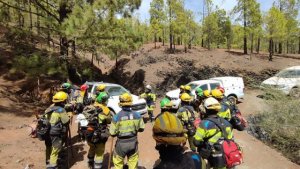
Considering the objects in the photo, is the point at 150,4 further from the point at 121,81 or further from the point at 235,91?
the point at 235,91

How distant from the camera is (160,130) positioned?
255cm

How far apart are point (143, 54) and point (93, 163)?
2209 centimetres

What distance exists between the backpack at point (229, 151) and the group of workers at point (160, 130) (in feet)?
0.06

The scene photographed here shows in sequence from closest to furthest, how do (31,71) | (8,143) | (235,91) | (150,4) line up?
(8,143) < (31,71) < (235,91) < (150,4)

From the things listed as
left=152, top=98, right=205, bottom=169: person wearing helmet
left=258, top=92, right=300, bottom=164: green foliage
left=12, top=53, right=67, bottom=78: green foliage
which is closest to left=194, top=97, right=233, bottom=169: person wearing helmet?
left=152, top=98, right=205, bottom=169: person wearing helmet

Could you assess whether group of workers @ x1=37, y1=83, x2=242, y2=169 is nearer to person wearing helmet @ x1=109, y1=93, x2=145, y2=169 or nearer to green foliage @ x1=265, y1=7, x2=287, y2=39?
person wearing helmet @ x1=109, y1=93, x2=145, y2=169

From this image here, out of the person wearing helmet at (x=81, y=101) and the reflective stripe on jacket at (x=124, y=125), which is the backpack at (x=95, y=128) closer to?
the reflective stripe on jacket at (x=124, y=125)

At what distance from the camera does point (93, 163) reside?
7234mm

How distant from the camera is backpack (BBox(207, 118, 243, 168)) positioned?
4.54 metres

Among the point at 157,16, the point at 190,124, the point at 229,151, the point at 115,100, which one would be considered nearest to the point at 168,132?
the point at 229,151

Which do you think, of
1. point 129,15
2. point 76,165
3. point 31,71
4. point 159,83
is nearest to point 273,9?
point 159,83

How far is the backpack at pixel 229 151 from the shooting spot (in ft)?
14.9

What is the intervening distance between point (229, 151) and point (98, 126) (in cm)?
330

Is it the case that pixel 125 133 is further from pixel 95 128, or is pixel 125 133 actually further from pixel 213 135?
pixel 213 135
